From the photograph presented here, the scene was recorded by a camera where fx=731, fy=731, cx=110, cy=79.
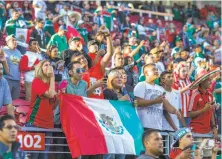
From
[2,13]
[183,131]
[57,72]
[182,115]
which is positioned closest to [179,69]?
[182,115]

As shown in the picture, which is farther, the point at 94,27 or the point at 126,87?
the point at 94,27

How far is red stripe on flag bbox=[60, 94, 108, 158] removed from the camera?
35.2ft

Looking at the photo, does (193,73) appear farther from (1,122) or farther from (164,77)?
(1,122)

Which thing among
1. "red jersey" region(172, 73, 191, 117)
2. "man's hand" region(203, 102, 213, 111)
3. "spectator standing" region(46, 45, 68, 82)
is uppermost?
"spectator standing" region(46, 45, 68, 82)

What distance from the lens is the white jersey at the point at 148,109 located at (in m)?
12.1

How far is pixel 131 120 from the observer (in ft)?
38.5

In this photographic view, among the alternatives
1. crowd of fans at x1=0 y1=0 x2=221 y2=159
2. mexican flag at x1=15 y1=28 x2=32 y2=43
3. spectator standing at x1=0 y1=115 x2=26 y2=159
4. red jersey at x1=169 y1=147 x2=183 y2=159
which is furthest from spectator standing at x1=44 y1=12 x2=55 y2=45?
spectator standing at x1=0 y1=115 x2=26 y2=159

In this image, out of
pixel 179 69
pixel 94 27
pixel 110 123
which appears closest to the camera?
pixel 110 123

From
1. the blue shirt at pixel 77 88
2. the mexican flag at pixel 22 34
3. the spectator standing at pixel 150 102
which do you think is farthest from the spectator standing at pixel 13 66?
the mexican flag at pixel 22 34

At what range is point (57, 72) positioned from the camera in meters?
12.6

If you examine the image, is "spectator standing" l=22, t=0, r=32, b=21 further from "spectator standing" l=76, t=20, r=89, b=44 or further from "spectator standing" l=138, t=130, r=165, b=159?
"spectator standing" l=138, t=130, r=165, b=159

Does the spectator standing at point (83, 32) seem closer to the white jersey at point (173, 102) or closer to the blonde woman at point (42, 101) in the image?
the white jersey at point (173, 102)

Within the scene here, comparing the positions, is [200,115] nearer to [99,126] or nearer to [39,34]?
[99,126]

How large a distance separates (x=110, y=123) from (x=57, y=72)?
68.4 inches
